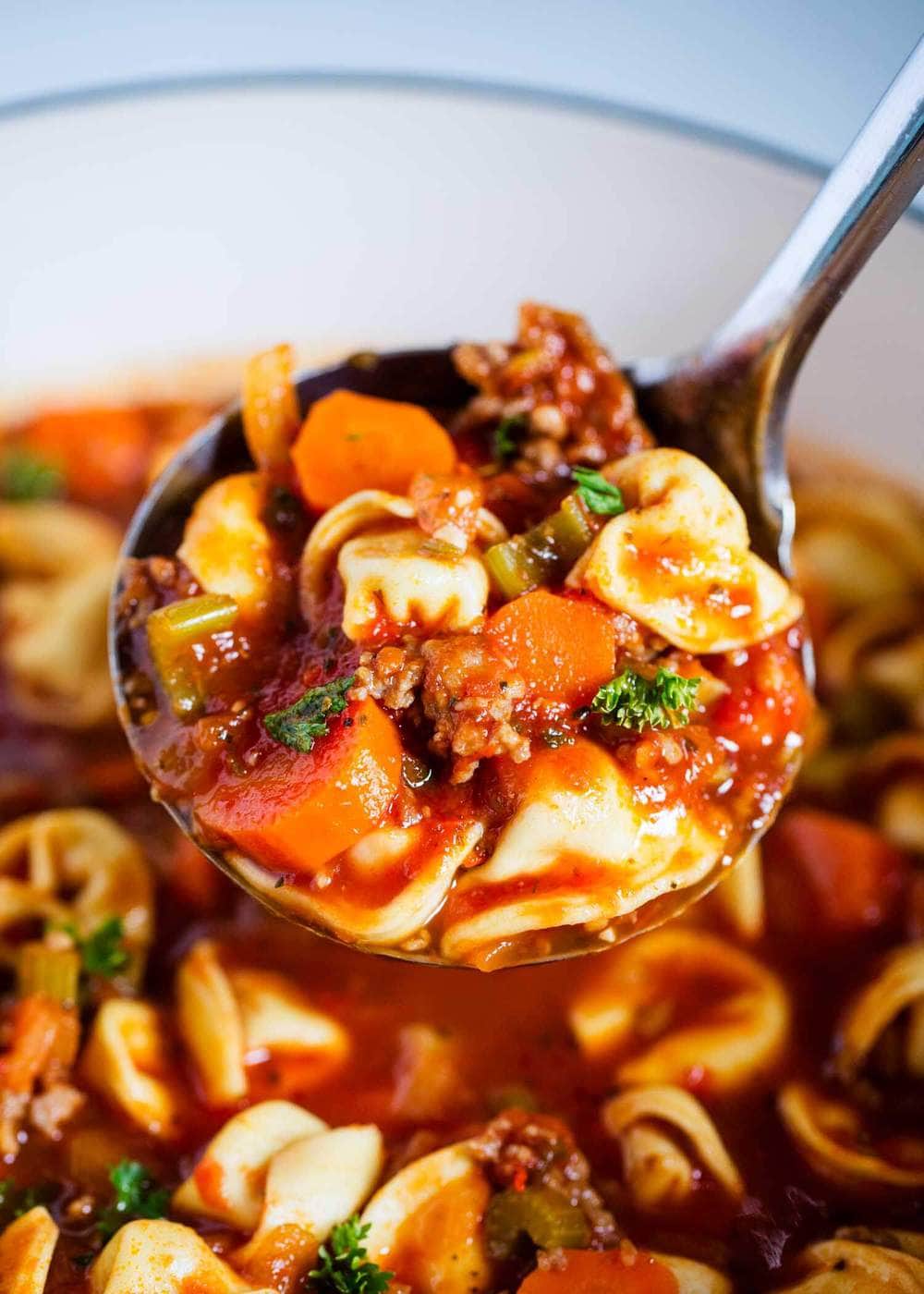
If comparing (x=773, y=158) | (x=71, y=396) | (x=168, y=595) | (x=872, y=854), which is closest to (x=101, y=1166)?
(x=168, y=595)

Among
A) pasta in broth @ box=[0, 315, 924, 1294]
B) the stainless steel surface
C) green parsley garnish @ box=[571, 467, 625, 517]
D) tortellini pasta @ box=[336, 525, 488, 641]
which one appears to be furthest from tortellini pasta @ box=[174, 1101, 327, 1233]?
the stainless steel surface

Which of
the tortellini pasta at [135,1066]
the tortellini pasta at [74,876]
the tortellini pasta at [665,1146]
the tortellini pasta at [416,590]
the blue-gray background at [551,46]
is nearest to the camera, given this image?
the tortellini pasta at [416,590]

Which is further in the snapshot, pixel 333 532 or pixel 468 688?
pixel 333 532

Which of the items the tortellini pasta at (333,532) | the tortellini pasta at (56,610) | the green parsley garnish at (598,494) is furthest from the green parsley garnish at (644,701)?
the tortellini pasta at (56,610)

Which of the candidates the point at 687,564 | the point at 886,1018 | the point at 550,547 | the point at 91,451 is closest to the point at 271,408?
the point at 550,547

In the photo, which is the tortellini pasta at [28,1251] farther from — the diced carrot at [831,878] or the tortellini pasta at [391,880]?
the diced carrot at [831,878]

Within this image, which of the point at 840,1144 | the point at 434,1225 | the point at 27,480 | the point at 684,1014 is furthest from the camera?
the point at 27,480

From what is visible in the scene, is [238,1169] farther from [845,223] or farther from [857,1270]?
[845,223]
